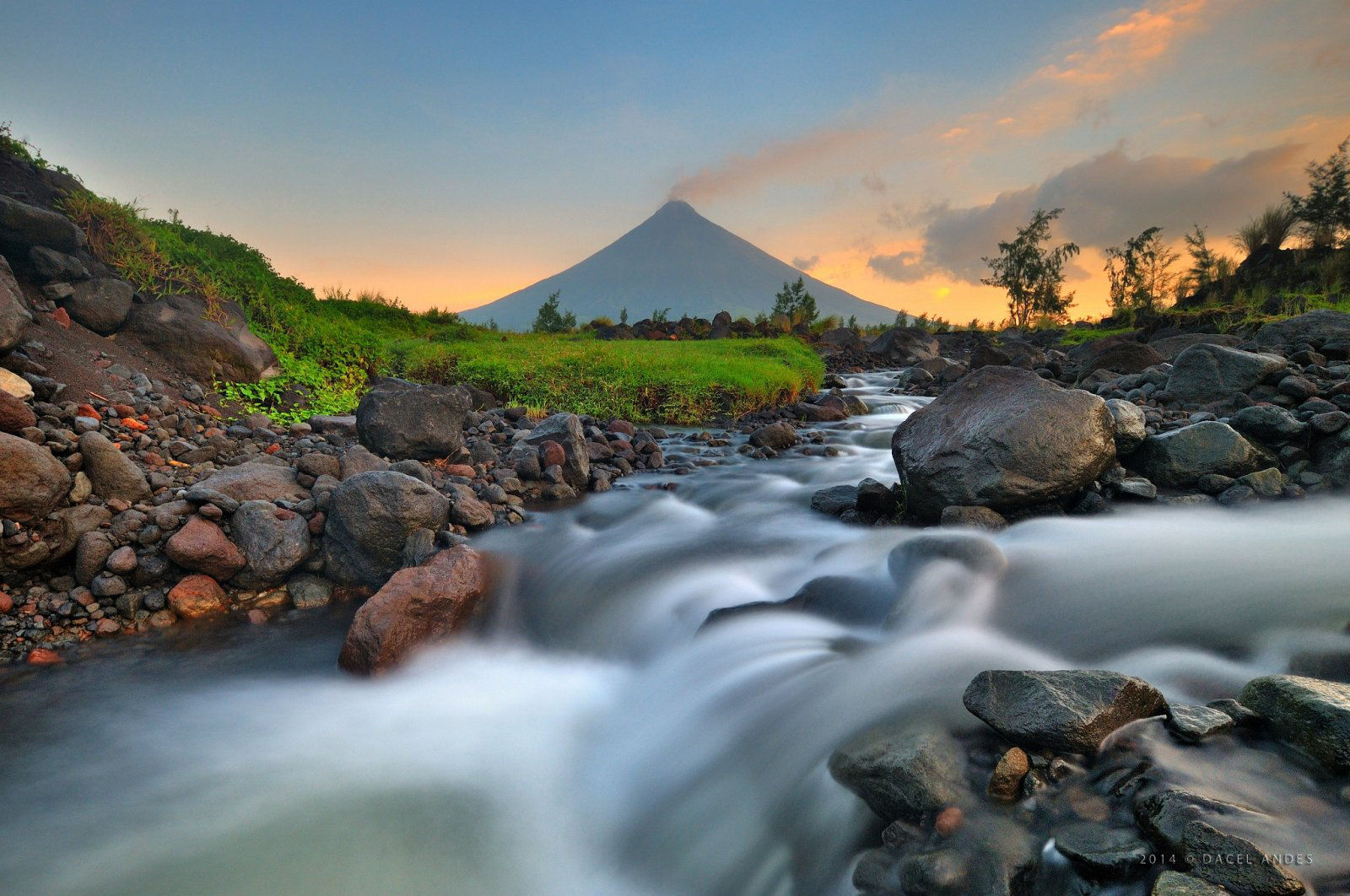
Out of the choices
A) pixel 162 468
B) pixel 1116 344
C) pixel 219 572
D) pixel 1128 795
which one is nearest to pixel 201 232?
pixel 162 468

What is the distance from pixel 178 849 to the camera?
2.82 m

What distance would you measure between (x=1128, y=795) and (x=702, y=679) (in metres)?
2.37

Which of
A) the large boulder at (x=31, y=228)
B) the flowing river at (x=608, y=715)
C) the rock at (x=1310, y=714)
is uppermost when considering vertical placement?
the large boulder at (x=31, y=228)

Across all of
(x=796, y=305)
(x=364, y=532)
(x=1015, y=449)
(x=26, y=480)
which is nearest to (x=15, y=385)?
(x=26, y=480)

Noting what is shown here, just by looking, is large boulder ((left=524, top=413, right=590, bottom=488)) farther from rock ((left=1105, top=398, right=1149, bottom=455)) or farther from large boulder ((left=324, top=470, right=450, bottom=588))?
rock ((left=1105, top=398, right=1149, bottom=455))

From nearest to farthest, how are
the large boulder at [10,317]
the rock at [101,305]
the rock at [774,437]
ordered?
the large boulder at [10,317] → the rock at [101,305] → the rock at [774,437]

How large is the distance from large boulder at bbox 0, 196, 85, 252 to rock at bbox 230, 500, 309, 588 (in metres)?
5.32

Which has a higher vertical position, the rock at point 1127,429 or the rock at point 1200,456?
the rock at point 1127,429

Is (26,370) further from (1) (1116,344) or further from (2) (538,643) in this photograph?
(1) (1116,344)

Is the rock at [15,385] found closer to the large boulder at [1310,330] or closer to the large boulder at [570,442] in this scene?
the large boulder at [570,442]

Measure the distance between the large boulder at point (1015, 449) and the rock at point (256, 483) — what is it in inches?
220

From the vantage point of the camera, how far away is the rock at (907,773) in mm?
2270

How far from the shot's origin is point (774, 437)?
32.8ft

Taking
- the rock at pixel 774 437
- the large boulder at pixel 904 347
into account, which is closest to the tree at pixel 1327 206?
the large boulder at pixel 904 347
